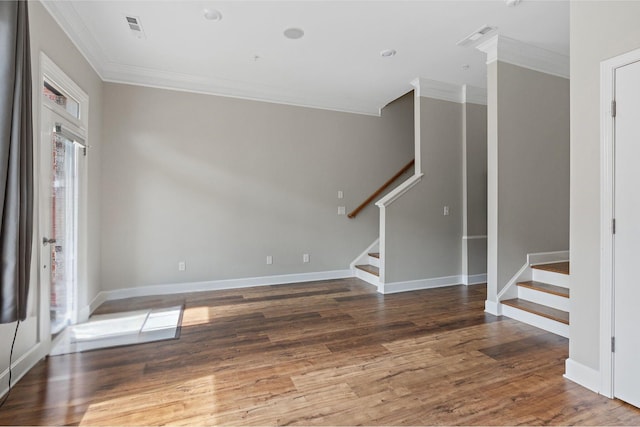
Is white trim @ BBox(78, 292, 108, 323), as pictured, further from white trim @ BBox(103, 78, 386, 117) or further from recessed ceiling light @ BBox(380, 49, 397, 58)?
recessed ceiling light @ BBox(380, 49, 397, 58)

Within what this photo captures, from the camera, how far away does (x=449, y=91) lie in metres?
4.61

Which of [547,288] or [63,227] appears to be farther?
[547,288]

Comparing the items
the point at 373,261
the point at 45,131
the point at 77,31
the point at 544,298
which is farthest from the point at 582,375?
the point at 77,31

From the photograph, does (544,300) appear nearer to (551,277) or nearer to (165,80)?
(551,277)

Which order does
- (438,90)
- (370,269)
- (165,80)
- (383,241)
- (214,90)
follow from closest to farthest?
(165,80)
(383,241)
(214,90)
(438,90)
(370,269)

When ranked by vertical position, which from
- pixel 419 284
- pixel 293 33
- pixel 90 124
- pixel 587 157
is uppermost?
pixel 293 33

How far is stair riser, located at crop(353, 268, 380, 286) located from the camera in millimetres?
4645

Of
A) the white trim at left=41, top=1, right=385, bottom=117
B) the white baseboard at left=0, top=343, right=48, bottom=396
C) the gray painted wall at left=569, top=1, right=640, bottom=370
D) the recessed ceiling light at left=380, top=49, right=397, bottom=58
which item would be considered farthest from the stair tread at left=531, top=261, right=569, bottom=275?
the white baseboard at left=0, top=343, right=48, bottom=396

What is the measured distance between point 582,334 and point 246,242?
3.79m

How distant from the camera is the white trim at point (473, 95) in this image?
4674mm

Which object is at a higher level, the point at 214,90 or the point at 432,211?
the point at 214,90

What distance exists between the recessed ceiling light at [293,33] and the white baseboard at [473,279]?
12.8 feet

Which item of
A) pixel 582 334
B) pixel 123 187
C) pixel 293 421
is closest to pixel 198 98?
pixel 123 187

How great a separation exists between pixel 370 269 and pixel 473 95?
3.02m
